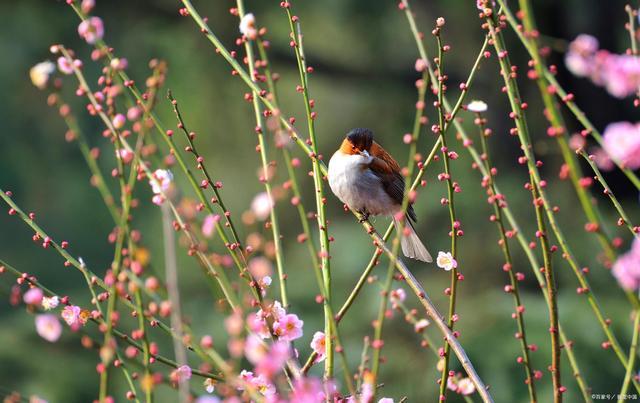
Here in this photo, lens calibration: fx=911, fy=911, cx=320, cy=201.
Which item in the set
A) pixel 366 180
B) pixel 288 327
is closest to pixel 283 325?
pixel 288 327

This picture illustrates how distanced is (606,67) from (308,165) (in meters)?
5.06

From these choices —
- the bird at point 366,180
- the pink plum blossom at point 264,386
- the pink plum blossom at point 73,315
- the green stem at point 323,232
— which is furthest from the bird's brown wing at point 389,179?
the pink plum blossom at point 73,315

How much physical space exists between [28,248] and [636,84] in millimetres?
5647

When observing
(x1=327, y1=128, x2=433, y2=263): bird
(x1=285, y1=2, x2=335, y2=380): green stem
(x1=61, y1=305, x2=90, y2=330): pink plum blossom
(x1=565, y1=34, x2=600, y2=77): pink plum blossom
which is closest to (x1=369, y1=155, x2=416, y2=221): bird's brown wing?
(x1=327, y1=128, x2=433, y2=263): bird

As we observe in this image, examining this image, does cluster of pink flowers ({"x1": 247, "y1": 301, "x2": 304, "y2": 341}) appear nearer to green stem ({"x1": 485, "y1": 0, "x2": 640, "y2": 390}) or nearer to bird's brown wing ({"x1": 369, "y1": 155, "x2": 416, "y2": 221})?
green stem ({"x1": 485, "y1": 0, "x2": 640, "y2": 390})

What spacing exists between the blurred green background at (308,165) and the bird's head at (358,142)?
5.45 ft

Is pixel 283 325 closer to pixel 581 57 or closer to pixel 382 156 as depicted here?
pixel 581 57

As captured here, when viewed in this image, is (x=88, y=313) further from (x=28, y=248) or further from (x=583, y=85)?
(x=28, y=248)

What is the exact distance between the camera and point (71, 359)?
4.84m

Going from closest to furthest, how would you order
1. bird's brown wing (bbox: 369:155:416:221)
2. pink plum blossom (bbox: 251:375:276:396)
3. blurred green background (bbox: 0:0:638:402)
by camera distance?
pink plum blossom (bbox: 251:375:276:396)
bird's brown wing (bbox: 369:155:416:221)
blurred green background (bbox: 0:0:638:402)

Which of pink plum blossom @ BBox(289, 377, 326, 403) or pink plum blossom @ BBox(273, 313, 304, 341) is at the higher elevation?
pink plum blossom @ BBox(273, 313, 304, 341)

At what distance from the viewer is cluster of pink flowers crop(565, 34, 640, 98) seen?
37.3 inches

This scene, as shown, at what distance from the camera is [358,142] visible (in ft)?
8.25

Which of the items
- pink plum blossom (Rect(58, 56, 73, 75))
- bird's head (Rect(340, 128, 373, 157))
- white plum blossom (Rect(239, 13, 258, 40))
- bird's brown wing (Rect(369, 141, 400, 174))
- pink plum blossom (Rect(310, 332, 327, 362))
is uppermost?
bird's brown wing (Rect(369, 141, 400, 174))
